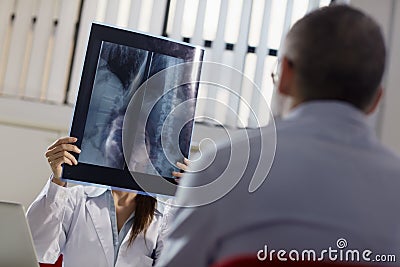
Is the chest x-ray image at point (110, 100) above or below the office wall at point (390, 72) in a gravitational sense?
below

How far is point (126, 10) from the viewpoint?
116 inches

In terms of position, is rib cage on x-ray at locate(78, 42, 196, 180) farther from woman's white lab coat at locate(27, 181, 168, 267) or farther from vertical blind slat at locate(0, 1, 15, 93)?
vertical blind slat at locate(0, 1, 15, 93)

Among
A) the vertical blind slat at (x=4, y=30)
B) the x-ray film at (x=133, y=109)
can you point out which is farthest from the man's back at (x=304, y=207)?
the vertical blind slat at (x=4, y=30)

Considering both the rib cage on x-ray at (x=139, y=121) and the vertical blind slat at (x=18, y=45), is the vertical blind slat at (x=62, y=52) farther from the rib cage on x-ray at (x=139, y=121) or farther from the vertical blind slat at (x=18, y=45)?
the rib cage on x-ray at (x=139, y=121)

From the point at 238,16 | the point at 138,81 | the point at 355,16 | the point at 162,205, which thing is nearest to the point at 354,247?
the point at 355,16

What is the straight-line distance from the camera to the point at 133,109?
165 centimetres

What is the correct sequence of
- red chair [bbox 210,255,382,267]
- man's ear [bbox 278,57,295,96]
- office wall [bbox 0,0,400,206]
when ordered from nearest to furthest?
red chair [bbox 210,255,382,267] < man's ear [bbox 278,57,295,96] < office wall [bbox 0,0,400,206]

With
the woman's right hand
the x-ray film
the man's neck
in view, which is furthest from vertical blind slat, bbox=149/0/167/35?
the woman's right hand

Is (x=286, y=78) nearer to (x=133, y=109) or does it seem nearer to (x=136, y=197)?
(x=133, y=109)

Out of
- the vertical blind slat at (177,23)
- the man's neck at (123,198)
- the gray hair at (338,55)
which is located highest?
the vertical blind slat at (177,23)

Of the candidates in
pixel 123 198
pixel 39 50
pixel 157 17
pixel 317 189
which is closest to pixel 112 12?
pixel 157 17
